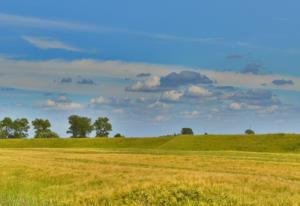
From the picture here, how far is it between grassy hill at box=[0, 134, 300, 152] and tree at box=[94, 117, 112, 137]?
52.5 m

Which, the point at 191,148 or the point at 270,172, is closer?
the point at 270,172

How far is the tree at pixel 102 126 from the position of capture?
194625 millimetres

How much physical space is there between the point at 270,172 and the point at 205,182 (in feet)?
51.8

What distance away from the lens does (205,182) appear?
2633 cm

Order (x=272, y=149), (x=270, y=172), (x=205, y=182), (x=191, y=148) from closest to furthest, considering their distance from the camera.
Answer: (x=205, y=182) < (x=270, y=172) < (x=272, y=149) < (x=191, y=148)

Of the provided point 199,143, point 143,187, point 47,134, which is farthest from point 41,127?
point 143,187

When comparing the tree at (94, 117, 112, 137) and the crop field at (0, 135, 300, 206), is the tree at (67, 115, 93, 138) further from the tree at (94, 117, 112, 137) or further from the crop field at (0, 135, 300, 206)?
the crop field at (0, 135, 300, 206)

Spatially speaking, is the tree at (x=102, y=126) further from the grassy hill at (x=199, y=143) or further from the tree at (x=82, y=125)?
the grassy hill at (x=199, y=143)

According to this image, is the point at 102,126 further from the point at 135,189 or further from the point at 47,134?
the point at 135,189

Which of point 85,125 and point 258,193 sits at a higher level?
point 85,125

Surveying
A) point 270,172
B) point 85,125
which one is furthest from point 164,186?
point 85,125

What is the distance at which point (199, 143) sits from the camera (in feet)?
370

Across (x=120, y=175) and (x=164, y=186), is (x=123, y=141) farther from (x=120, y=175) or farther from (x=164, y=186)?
(x=164, y=186)

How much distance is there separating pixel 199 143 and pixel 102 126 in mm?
87345
